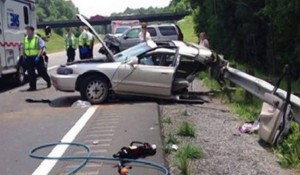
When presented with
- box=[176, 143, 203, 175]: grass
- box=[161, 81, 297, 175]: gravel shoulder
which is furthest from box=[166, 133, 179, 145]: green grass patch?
box=[176, 143, 203, 175]: grass

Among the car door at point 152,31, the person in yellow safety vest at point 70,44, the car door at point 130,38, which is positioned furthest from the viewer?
the car door at point 152,31

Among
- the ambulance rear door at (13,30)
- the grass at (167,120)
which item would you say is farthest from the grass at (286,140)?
the ambulance rear door at (13,30)

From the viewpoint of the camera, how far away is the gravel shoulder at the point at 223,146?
6.07 meters

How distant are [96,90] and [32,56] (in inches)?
165

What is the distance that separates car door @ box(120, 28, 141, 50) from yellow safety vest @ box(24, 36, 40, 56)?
46.4ft

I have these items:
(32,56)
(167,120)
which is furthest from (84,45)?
(167,120)

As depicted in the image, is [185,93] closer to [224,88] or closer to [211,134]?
[224,88]

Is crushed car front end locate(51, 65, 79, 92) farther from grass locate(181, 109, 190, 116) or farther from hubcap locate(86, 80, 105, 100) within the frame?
grass locate(181, 109, 190, 116)

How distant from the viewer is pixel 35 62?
15445 mm

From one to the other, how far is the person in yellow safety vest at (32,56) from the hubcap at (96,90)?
3.79 metres

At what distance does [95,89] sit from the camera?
39.0 ft

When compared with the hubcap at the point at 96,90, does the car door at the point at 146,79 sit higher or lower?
higher

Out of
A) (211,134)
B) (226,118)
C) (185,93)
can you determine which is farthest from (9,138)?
(185,93)

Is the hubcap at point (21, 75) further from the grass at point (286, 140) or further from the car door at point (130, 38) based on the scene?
the car door at point (130, 38)
